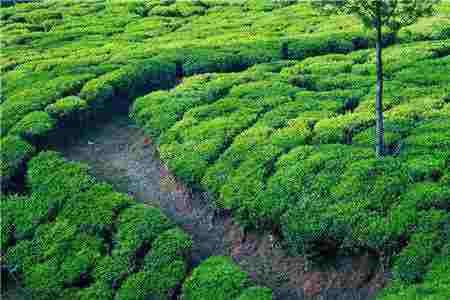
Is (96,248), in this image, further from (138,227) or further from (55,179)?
(55,179)

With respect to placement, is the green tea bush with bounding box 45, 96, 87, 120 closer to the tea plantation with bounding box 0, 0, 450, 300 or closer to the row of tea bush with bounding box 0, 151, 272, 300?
the tea plantation with bounding box 0, 0, 450, 300

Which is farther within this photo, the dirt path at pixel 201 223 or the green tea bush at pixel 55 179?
the green tea bush at pixel 55 179

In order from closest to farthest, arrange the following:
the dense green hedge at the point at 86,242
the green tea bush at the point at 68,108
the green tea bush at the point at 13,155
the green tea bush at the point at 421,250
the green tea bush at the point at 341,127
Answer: the green tea bush at the point at 421,250 < the dense green hedge at the point at 86,242 < the green tea bush at the point at 341,127 < the green tea bush at the point at 13,155 < the green tea bush at the point at 68,108

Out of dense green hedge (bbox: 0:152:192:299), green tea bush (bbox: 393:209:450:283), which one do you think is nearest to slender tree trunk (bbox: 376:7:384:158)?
green tea bush (bbox: 393:209:450:283)

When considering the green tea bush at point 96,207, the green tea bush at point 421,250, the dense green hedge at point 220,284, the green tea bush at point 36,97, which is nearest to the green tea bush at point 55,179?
the green tea bush at point 96,207

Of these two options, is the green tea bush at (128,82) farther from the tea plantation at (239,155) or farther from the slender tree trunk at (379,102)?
the slender tree trunk at (379,102)

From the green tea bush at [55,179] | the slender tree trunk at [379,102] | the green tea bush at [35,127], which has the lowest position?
the green tea bush at [55,179]
